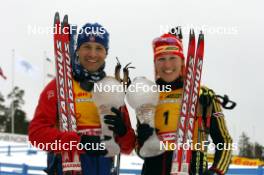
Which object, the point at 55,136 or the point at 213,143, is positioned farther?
the point at 213,143

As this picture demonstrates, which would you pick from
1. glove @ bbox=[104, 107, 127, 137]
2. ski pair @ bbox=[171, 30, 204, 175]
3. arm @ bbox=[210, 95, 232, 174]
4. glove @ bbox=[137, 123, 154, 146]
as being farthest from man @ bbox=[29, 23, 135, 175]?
arm @ bbox=[210, 95, 232, 174]

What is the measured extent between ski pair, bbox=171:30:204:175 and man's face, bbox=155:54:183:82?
0.57 feet

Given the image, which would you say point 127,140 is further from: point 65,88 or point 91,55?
point 91,55

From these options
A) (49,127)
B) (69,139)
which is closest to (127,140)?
(69,139)

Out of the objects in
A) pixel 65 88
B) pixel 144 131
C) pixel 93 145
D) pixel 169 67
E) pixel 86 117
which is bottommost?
pixel 93 145

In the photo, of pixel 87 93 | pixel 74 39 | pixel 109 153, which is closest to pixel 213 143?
pixel 109 153

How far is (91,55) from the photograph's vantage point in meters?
4.08

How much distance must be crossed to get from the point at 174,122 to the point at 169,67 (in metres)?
0.47

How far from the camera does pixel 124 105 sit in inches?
159

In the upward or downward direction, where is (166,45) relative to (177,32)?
downward

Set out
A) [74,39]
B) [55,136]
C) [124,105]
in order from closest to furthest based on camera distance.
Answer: [55,136] < [124,105] < [74,39]

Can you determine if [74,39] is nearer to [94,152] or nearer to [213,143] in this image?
[94,152]

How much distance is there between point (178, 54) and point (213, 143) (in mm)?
810

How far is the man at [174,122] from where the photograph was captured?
3.95 m
